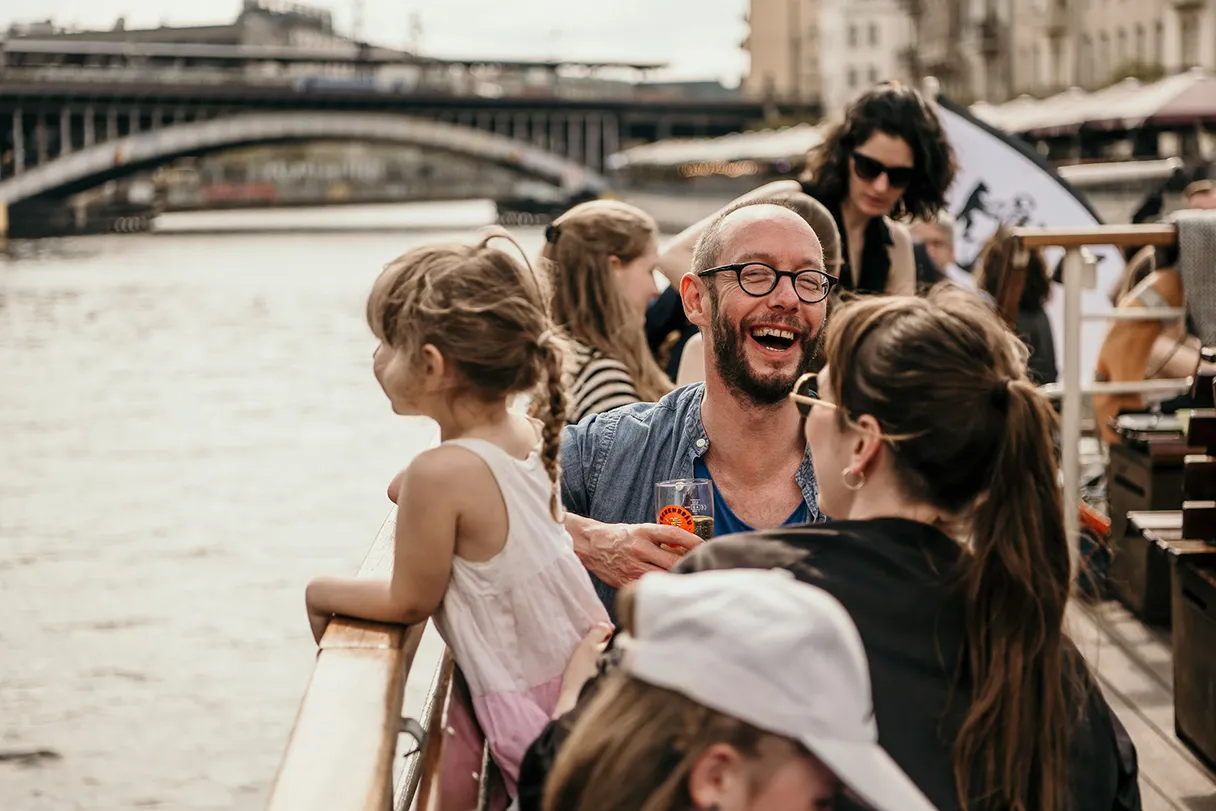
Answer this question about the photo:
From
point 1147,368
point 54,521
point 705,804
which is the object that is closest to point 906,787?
point 705,804

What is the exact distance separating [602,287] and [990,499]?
2482mm

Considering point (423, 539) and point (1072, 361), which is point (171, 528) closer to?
point (1072, 361)

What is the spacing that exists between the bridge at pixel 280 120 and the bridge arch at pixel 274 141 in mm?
40

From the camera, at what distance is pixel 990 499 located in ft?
6.31

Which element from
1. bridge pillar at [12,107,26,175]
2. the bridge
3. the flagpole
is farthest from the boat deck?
bridge pillar at [12,107,26,175]

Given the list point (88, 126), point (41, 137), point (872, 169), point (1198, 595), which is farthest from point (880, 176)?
point (88, 126)

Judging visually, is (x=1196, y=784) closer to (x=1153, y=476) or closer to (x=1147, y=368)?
(x=1153, y=476)

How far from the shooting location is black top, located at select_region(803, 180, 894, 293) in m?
4.57

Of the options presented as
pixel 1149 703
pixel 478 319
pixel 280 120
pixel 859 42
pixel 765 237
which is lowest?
pixel 1149 703

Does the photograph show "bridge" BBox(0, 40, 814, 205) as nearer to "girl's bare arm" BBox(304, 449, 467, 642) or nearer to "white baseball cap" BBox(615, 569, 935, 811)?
"girl's bare arm" BBox(304, 449, 467, 642)

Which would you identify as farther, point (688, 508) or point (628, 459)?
point (628, 459)

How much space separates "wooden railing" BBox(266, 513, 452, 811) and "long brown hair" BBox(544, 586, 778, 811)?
308 mm

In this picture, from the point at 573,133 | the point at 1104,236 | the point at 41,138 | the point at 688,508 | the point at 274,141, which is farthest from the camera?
the point at 573,133

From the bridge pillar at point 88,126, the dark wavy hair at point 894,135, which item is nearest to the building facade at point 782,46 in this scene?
the bridge pillar at point 88,126
